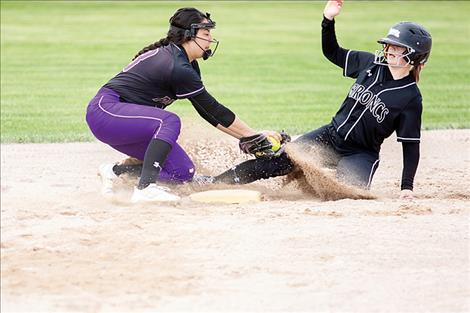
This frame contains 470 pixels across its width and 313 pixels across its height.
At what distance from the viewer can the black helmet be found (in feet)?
23.1

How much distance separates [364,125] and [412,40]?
2.24 feet

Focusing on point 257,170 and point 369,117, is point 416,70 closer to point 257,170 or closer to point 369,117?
point 369,117

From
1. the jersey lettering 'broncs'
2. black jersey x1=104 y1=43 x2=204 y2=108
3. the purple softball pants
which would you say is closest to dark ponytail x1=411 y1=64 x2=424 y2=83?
the jersey lettering 'broncs'

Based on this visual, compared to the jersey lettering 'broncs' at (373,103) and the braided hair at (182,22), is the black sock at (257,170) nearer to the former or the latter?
the jersey lettering 'broncs' at (373,103)

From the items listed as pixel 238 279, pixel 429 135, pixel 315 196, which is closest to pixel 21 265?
pixel 238 279

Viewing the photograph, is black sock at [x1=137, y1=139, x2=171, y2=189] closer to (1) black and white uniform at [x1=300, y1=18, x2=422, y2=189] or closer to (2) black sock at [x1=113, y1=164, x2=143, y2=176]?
(2) black sock at [x1=113, y1=164, x2=143, y2=176]

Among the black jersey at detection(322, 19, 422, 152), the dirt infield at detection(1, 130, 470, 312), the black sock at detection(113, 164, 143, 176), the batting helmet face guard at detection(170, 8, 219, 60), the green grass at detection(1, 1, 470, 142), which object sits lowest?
the green grass at detection(1, 1, 470, 142)

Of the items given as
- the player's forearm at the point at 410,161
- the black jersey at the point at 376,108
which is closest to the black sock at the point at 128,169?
the black jersey at the point at 376,108

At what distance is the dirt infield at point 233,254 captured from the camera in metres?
4.73

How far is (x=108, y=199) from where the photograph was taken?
6.74 meters

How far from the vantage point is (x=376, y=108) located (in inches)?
280

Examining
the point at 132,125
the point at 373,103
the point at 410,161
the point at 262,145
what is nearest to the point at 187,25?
the point at 132,125

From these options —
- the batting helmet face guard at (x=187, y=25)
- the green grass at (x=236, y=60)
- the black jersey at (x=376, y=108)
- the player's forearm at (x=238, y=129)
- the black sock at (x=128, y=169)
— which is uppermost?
the batting helmet face guard at (x=187, y=25)

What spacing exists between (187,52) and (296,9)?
27548 mm
